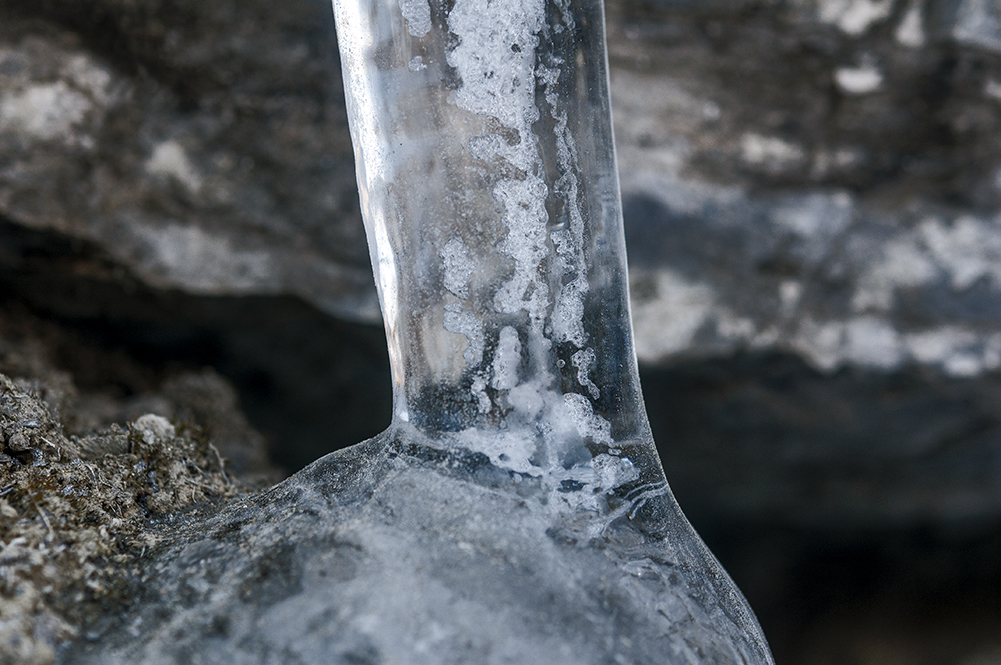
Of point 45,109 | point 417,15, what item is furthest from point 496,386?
point 45,109

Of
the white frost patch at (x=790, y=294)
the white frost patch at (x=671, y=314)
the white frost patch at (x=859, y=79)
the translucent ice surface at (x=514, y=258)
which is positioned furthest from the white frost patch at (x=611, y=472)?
the white frost patch at (x=859, y=79)

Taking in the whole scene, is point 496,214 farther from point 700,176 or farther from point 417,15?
point 700,176

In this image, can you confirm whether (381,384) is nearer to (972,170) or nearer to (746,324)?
(746,324)

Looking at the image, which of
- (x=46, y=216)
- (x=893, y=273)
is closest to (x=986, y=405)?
(x=893, y=273)

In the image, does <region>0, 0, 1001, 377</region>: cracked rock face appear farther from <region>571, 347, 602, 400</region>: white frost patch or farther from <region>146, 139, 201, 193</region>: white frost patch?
<region>571, 347, 602, 400</region>: white frost patch

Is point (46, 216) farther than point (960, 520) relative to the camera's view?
No

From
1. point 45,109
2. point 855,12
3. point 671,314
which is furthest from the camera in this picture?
point 671,314
